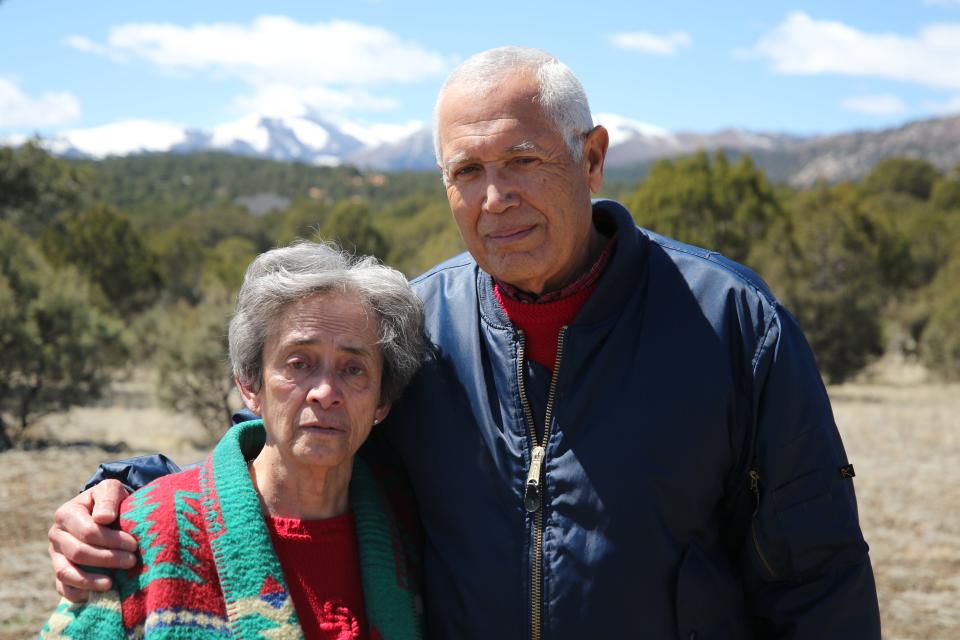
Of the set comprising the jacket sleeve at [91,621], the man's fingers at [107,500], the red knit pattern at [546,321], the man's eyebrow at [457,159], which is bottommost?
the jacket sleeve at [91,621]

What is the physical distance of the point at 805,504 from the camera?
7.43 feet

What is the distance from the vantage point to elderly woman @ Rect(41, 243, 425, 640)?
2273 mm

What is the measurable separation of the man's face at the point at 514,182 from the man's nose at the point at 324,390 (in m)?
0.49

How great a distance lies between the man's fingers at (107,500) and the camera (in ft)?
7.71

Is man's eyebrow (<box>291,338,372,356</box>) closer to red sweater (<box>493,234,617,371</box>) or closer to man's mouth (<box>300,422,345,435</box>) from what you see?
man's mouth (<box>300,422,345,435</box>)

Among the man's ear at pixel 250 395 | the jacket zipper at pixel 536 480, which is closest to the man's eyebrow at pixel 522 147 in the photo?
the jacket zipper at pixel 536 480

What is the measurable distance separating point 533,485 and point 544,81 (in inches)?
39.0

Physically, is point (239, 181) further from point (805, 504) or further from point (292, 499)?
point (805, 504)

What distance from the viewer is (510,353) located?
2490 millimetres

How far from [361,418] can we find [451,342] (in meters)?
0.33

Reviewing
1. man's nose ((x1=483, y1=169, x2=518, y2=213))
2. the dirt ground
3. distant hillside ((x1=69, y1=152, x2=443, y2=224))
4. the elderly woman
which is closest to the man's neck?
man's nose ((x1=483, y1=169, x2=518, y2=213))

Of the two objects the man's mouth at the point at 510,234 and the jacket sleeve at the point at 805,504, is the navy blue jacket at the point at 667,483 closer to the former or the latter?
the jacket sleeve at the point at 805,504

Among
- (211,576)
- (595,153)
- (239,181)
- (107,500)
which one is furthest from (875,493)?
(239,181)

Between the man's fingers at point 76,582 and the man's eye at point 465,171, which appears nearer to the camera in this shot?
the man's fingers at point 76,582
